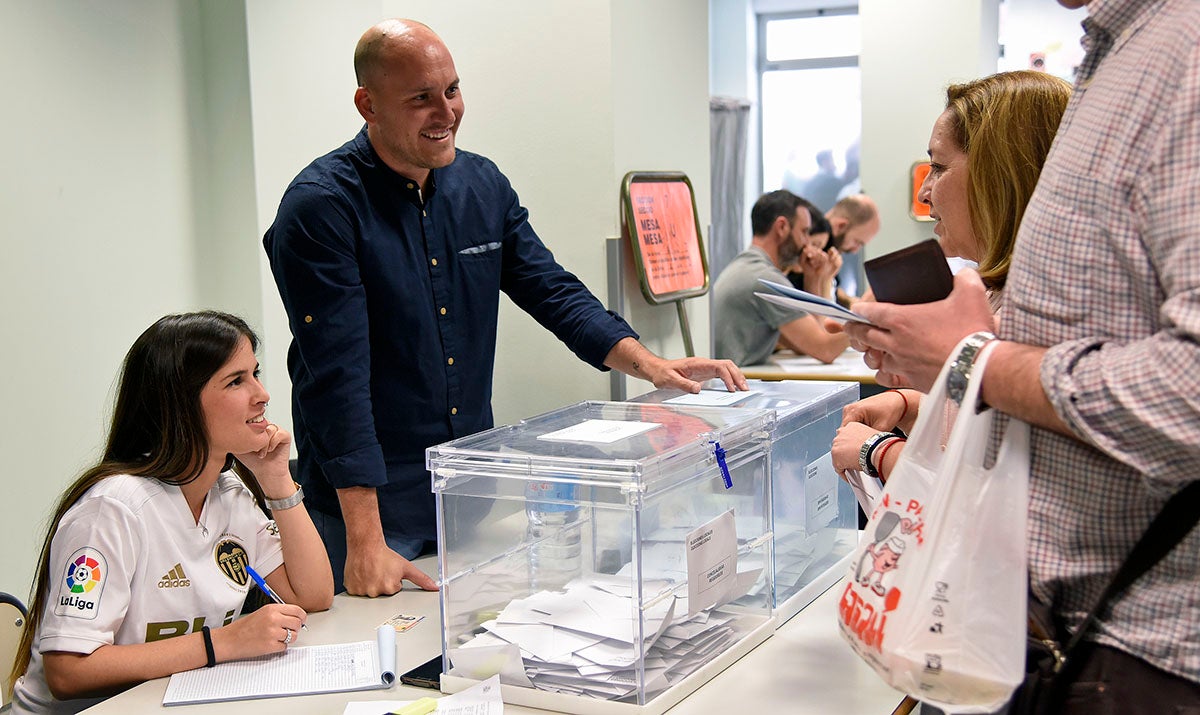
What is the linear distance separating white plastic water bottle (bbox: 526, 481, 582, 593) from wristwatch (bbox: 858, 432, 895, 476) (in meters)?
0.43

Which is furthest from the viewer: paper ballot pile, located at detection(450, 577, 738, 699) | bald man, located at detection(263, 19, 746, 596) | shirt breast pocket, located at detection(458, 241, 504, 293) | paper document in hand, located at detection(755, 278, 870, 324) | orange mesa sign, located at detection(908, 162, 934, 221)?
orange mesa sign, located at detection(908, 162, 934, 221)

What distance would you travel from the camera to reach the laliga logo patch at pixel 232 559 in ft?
6.21

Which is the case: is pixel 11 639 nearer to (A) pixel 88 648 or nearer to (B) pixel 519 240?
(A) pixel 88 648

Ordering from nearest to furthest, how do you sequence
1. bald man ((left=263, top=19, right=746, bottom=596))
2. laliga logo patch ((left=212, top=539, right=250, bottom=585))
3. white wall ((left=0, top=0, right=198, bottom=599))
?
laliga logo patch ((left=212, top=539, right=250, bottom=585)) < bald man ((left=263, top=19, right=746, bottom=596)) < white wall ((left=0, top=0, right=198, bottom=599))

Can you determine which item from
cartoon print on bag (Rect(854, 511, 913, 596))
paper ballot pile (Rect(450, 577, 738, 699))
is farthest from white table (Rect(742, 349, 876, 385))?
cartoon print on bag (Rect(854, 511, 913, 596))

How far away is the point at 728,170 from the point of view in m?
8.31

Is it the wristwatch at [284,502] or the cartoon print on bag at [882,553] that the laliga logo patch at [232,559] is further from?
the cartoon print on bag at [882,553]

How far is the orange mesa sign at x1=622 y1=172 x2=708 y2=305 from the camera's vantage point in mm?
2881

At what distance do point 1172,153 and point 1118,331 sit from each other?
0.16 m

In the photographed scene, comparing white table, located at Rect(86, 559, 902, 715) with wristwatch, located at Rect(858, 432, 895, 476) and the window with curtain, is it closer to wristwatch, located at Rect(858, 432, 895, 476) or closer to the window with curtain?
wristwatch, located at Rect(858, 432, 895, 476)

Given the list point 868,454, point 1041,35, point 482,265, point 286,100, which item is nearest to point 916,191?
point 1041,35

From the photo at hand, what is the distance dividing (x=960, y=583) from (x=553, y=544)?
2.48 feet

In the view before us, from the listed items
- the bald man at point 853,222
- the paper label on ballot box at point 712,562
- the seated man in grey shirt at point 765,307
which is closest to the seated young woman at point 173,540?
the paper label on ballot box at point 712,562

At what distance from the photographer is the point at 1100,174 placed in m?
1.01
